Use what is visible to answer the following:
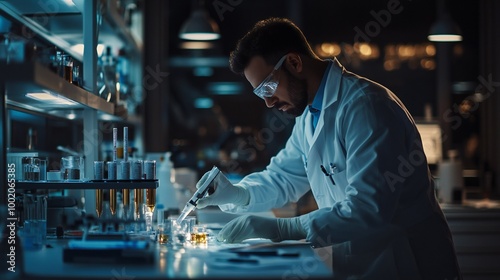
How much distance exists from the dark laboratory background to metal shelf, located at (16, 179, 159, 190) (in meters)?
3.41

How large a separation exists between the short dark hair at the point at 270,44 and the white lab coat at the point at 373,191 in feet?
0.56

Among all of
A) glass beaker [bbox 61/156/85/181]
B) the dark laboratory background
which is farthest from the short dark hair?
the dark laboratory background

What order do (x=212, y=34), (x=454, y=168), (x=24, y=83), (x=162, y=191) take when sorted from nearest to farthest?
(x=24, y=83)
(x=162, y=191)
(x=454, y=168)
(x=212, y=34)

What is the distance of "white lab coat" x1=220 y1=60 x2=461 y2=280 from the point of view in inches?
89.6

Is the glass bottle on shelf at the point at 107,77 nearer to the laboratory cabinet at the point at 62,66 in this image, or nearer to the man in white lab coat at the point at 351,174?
the laboratory cabinet at the point at 62,66

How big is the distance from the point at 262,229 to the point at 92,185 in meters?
0.59

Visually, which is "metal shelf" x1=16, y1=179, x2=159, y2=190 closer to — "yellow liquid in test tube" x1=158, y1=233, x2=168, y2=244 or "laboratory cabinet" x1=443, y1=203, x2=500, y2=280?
"yellow liquid in test tube" x1=158, y1=233, x2=168, y2=244

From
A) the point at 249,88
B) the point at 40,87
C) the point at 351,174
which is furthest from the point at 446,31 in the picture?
the point at 40,87

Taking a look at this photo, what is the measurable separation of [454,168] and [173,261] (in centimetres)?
360

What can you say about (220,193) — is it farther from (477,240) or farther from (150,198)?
(477,240)

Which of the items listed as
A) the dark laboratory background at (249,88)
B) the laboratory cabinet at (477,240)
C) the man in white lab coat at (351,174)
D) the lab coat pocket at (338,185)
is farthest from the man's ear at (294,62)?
the dark laboratory background at (249,88)

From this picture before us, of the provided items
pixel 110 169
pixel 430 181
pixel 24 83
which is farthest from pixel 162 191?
pixel 24 83

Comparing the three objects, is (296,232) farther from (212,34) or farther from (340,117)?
(212,34)

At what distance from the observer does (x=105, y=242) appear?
6.33 ft
